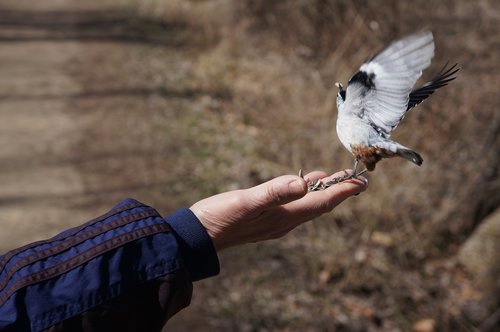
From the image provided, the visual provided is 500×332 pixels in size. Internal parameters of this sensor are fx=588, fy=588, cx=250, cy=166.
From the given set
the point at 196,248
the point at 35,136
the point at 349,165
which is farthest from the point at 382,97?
the point at 35,136

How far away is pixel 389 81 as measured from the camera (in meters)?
1.46

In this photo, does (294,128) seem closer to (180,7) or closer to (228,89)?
(228,89)

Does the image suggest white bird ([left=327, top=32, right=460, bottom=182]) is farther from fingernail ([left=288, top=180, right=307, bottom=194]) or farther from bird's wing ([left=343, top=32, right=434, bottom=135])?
fingernail ([left=288, top=180, right=307, bottom=194])

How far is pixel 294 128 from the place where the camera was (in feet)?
16.6

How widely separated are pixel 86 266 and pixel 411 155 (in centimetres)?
74

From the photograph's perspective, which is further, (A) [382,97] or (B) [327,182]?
(B) [327,182]

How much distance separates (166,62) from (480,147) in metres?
4.30

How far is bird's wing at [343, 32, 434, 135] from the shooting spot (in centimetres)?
136

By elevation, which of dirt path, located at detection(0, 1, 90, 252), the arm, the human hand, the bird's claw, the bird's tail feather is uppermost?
the bird's tail feather

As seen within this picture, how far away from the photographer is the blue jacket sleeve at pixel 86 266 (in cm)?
115

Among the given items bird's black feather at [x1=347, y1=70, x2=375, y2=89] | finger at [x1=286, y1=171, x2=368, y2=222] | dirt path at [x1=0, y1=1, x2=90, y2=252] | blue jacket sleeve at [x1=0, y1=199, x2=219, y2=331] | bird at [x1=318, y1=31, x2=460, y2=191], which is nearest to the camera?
blue jacket sleeve at [x1=0, y1=199, x2=219, y2=331]

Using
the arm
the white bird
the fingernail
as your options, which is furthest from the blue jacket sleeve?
the white bird

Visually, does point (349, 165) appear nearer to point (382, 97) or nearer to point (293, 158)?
point (293, 158)

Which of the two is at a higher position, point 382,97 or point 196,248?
point 382,97
